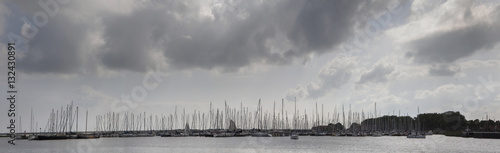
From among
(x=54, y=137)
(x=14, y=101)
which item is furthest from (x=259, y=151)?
(x=54, y=137)

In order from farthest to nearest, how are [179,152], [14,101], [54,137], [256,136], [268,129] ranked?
[268,129] → [256,136] → [54,137] → [179,152] → [14,101]

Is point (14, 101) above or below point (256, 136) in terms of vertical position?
above

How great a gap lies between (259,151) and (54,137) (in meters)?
94.2

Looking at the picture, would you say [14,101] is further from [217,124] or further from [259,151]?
[217,124]

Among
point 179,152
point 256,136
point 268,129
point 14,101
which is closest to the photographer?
point 14,101

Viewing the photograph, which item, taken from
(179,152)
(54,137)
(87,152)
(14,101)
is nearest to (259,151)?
(179,152)

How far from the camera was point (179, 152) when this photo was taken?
93.8 metres

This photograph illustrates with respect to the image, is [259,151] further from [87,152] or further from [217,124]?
[217,124]

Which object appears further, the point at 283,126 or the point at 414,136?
the point at 283,126

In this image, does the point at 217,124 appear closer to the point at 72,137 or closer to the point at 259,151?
the point at 72,137

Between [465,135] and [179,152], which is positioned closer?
[179,152]

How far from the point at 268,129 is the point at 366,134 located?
1755 inches

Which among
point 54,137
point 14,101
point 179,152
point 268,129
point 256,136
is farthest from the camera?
point 268,129

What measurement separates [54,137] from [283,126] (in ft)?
302
